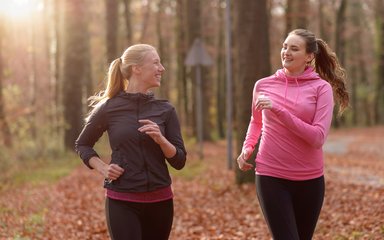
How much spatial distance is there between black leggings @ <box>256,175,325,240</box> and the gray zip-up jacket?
2.44 feet

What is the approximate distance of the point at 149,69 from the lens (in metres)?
4.73

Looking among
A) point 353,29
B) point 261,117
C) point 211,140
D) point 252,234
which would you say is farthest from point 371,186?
point 353,29

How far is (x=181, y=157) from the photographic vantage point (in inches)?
183

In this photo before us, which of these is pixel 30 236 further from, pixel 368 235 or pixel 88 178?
pixel 88 178

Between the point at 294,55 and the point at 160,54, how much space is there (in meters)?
30.5

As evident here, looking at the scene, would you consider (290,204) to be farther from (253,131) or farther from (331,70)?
(331,70)

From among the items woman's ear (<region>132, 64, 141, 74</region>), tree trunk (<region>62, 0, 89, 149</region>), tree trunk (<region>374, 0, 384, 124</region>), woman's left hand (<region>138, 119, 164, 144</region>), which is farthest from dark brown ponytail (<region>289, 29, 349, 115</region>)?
tree trunk (<region>374, 0, 384, 124</region>)

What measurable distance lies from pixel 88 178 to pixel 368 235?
9.10 metres

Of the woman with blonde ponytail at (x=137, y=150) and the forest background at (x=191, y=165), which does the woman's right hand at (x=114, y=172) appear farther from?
the forest background at (x=191, y=165)

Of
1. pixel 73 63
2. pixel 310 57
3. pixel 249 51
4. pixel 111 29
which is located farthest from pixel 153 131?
pixel 111 29

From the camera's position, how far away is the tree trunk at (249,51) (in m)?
11.9

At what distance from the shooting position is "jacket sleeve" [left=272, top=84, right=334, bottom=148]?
4.62m

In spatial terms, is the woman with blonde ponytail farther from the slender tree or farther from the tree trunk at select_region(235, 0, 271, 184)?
the slender tree

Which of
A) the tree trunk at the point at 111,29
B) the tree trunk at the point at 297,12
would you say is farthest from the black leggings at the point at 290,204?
the tree trunk at the point at 297,12
